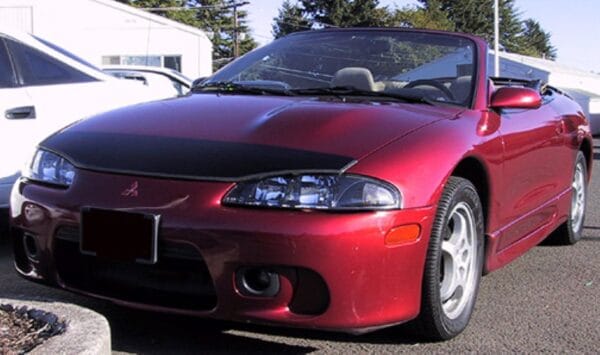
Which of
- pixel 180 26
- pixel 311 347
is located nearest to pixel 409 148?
pixel 311 347

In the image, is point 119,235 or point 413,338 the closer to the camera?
point 119,235

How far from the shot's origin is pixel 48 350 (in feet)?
8.36

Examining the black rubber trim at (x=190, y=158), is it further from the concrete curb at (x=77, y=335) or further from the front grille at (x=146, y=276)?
the concrete curb at (x=77, y=335)

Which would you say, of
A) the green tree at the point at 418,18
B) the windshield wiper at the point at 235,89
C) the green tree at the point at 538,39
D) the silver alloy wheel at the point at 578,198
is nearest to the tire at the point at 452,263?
the windshield wiper at the point at 235,89

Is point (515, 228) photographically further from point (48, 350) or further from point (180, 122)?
point (48, 350)

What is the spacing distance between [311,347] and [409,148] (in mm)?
957

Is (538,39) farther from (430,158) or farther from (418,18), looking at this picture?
(430,158)

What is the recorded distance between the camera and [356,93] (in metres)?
3.99

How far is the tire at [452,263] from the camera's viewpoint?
3221 millimetres

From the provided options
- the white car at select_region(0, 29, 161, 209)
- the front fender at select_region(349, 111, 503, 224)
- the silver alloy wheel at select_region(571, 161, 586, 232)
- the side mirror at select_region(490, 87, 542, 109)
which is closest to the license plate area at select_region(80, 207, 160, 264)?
the front fender at select_region(349, 111, 503, 224)

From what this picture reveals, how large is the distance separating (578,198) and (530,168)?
1.74 m

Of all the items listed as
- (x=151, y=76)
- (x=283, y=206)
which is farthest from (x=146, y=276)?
(x=151, y=76)

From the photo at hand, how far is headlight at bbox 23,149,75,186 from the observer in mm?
3297

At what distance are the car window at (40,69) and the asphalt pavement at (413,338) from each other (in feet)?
4.38
